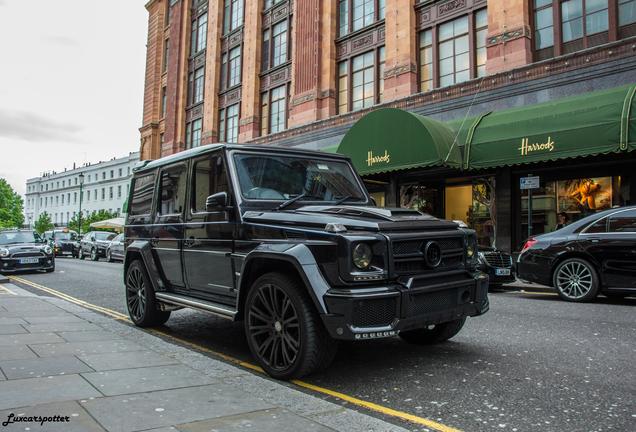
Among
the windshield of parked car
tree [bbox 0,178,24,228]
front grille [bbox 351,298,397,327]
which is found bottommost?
front grille [bbox 351,298,397,327]

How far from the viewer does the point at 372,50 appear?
2195 centimetres

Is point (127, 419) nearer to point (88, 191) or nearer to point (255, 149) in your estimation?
point (255, 149)

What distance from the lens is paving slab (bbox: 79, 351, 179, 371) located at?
4.40 meters

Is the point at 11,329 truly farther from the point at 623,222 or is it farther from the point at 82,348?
the point at 623,222

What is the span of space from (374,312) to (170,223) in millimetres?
3250

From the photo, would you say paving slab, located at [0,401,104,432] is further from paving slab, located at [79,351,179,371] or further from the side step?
the side step

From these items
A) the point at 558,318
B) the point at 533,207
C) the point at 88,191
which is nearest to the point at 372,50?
the point at 533,207

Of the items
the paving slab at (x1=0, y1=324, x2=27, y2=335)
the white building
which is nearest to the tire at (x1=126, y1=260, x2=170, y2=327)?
the paving slab at (x1=0, y1=324, x2=27, y2=335)

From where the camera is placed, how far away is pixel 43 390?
3662 millimetres

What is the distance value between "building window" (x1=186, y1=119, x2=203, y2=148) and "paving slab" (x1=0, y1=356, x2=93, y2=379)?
103 ft

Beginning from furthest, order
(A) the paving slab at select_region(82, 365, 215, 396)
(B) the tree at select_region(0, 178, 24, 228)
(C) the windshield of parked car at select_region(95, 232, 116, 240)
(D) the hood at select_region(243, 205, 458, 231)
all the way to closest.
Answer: (B) the tree at select_region(0, 178, 24, 228), (C) the windshield of parked car at select_region(95, 232, 116, 240), (D) the hood at select_region(243, 205, 458, 231), (A) the paving slab at select_region(82, 365, 215, 396)

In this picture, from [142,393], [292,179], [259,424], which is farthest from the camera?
[292,179]

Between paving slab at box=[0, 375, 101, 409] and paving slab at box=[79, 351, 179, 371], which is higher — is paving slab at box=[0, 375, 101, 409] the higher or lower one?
the lower one

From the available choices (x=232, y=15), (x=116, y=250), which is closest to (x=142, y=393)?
(x=116, y=250)
